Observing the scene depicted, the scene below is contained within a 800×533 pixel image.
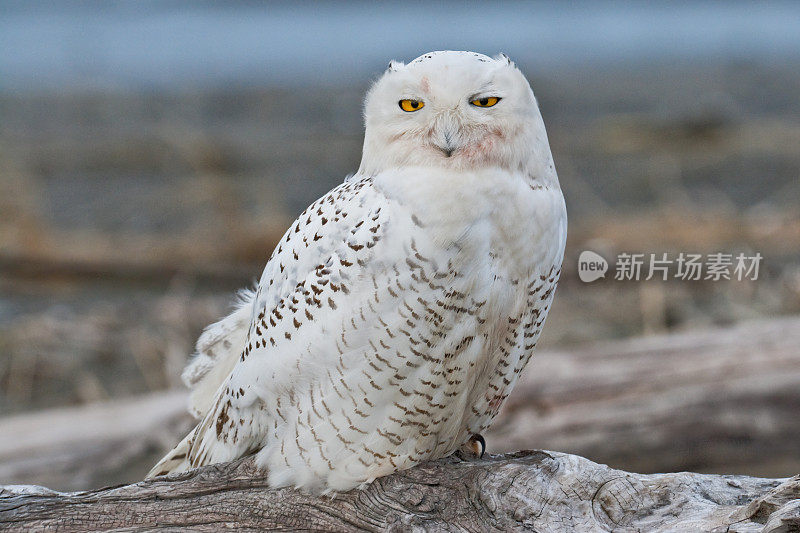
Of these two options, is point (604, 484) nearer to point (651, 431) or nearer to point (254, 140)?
point (651, 431)

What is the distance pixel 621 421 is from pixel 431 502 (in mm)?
1470

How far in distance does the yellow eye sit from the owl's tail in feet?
3.82

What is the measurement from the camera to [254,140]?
853cm

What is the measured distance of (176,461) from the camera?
2.31m

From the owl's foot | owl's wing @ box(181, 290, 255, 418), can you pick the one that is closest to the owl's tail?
owl's wing @ box(181, 290, 255, 418)

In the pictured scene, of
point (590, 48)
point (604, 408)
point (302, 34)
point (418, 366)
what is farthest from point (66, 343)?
point (590, 48)

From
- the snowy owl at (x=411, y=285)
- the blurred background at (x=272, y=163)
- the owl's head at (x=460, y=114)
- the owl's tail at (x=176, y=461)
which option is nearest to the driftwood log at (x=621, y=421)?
the blurred background at (x=272, y=163)

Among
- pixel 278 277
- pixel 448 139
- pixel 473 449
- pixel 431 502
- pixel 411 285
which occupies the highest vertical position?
pixel 448 139

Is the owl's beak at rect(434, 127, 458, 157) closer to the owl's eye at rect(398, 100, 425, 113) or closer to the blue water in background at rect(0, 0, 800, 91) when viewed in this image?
the owl's eye at rect(398, 100, 425, 113)

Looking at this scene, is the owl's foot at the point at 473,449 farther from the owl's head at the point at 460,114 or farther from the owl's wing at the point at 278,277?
the owl's head at the point at 460,114

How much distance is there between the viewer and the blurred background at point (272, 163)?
14.5 feet

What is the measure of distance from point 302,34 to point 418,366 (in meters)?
7.53

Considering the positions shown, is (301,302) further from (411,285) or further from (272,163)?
(272,163)

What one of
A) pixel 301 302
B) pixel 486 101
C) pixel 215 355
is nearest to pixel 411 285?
pixel 301 302
